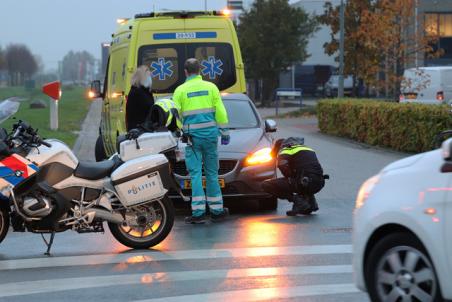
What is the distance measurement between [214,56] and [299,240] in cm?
543

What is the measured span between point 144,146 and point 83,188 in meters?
0.77

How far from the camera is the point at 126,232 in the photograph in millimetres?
8125

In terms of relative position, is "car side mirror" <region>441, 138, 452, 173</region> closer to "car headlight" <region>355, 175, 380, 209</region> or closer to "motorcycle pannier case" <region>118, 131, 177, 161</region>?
"car headlight" <region>355, 175, 380, 209</region>

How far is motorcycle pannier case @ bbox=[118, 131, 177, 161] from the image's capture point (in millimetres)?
8164

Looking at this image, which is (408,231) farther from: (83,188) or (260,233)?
(260,233)

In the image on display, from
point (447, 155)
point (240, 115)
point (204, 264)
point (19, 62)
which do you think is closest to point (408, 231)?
point (447, 155)

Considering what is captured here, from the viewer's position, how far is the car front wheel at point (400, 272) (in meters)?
4.89

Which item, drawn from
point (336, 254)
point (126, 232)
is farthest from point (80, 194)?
point (336, 254)

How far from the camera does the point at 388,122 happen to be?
747 inches

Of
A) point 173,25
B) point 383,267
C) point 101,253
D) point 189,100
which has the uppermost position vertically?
point 173,25

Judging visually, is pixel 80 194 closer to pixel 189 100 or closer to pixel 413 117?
pixel 189 100

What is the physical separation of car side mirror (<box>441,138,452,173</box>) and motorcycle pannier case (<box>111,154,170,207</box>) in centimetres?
375

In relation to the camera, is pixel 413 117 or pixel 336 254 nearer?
pixel 336 254

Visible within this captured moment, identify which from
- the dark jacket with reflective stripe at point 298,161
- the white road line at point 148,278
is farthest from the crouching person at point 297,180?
the white road line at point 148,278
